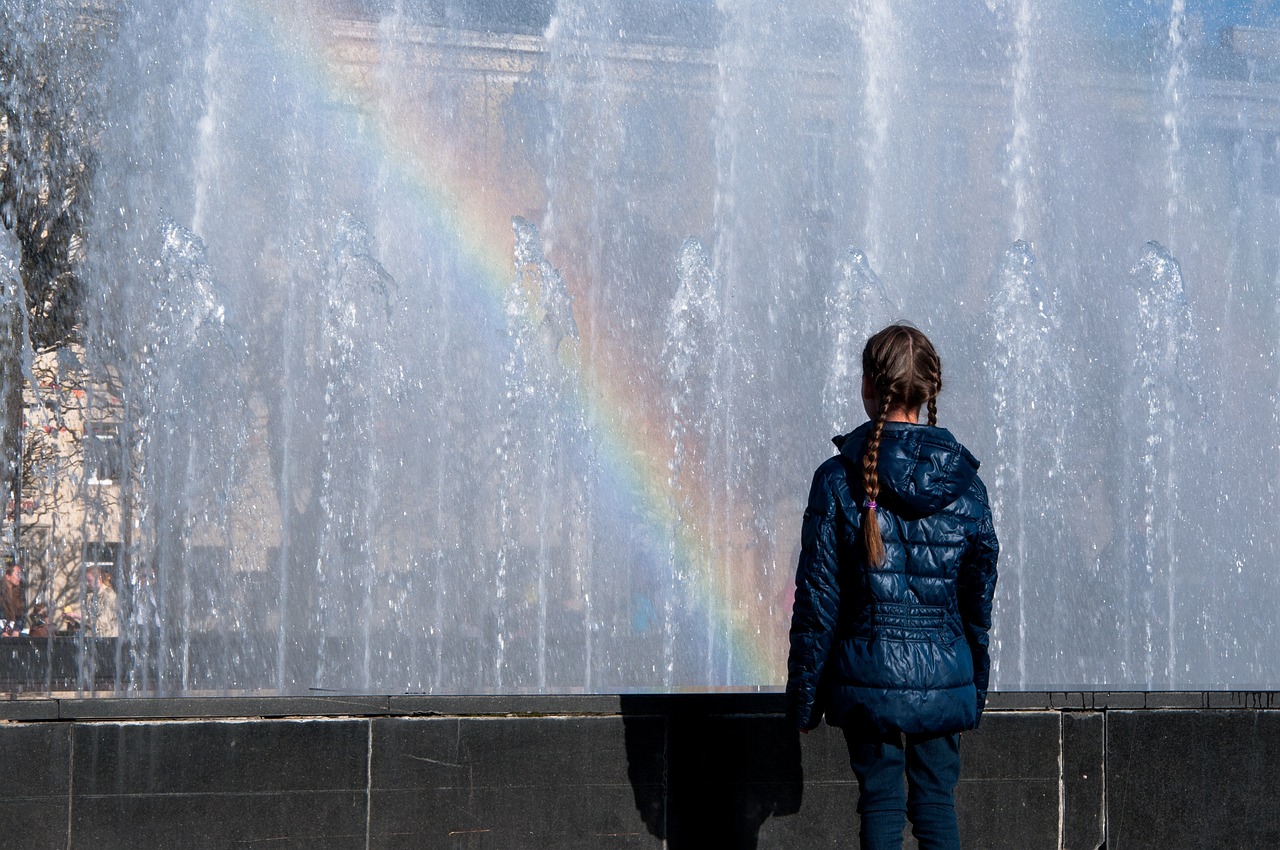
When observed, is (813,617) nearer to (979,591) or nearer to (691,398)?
(979,591)

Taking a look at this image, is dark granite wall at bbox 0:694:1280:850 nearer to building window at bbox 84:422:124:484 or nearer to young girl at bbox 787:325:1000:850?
young girl at bbox 787:325:1000:850

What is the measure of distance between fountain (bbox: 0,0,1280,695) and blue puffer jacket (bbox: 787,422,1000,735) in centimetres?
712

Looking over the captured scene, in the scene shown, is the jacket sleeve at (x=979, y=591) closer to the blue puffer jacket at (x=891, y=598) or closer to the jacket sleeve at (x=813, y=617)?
the blue puffer jacket at (x=891, y=598)

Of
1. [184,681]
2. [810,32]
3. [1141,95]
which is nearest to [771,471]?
[810,32]

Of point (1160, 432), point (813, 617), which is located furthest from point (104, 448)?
point (813, 617)

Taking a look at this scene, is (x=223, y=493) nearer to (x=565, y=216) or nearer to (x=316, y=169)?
(x=316, y=169)

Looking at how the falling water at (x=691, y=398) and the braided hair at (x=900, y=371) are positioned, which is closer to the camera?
the braided hair at (x=900, y=371)

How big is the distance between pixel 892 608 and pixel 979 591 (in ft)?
0.82

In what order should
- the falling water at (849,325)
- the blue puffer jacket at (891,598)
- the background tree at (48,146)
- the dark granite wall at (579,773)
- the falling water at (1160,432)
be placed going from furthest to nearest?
the falling water at (1160,432) → the background tree at (48,146) → the falling water at (849,325) → the dark granite wall at (579,773) → the blue puffer jacket at (891,598)

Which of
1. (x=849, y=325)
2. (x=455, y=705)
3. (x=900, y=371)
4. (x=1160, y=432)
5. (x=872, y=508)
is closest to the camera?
(x=872, y=508)

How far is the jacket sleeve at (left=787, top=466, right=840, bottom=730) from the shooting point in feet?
9.93

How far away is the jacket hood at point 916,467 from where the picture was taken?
3020 mm

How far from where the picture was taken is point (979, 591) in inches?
124

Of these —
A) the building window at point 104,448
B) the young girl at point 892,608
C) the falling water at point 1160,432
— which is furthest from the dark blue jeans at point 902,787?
the falling water at point 1160,432
